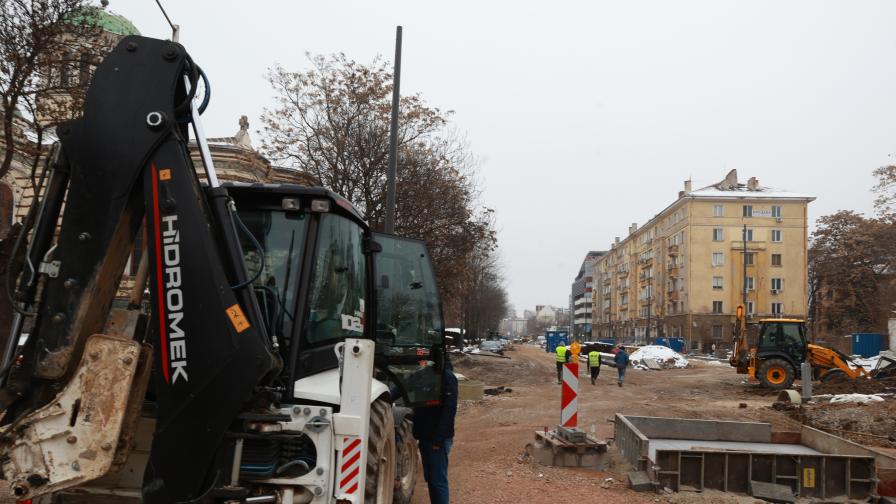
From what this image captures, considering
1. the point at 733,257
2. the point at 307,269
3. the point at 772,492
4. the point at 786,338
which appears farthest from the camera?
the point at 733,257

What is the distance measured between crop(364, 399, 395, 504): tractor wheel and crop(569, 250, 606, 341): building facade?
428ft

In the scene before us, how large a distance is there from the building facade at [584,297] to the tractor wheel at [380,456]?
130m

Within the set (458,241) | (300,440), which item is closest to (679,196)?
(458,241)

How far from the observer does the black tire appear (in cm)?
600

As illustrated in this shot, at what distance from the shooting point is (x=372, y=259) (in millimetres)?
5676

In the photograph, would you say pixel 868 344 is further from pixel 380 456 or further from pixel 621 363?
pixel 380 456

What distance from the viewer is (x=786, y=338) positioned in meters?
24.6

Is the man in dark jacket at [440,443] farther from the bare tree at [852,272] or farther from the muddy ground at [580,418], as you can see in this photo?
the bare tree at [852,272]

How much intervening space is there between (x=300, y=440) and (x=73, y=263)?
1.54m

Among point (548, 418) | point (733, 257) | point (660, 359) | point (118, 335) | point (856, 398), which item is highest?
point (733, 257)

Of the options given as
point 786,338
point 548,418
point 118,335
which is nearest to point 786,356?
point 786,338

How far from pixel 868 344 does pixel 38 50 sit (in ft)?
157

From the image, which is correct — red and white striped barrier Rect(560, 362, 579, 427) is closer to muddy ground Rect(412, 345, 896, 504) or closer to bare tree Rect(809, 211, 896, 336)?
muddy ground Rect(412, 345, 896, 504)

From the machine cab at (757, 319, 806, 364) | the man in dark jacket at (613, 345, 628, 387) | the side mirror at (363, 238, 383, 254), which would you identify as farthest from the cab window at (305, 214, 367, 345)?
the machine cab at (757, 319, 806, 364)
